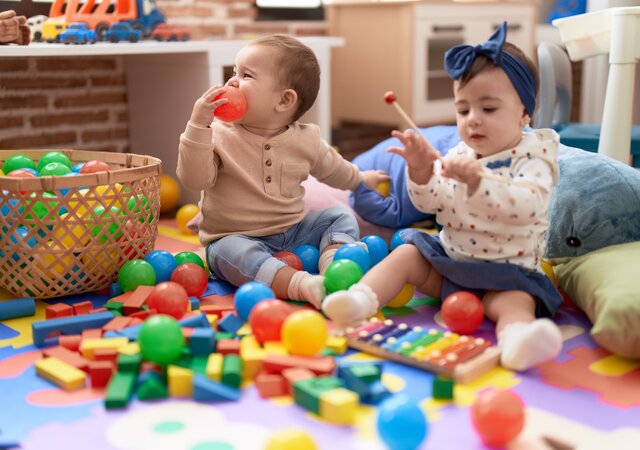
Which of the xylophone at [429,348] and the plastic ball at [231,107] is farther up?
the plastic ball at [231,107]

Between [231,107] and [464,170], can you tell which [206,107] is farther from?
[464,170]

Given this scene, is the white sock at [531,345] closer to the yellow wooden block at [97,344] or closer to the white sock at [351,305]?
the white sock at [351,305]

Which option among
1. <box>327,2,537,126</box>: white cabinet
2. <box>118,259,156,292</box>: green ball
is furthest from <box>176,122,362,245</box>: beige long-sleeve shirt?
<box>327,2,537,126</box>: white cabinet

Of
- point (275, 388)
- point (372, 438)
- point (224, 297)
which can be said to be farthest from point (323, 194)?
point (372, 438)

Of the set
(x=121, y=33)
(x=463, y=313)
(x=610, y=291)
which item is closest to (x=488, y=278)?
(x=463, y=313)

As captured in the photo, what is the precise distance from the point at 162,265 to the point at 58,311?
0.80 ft

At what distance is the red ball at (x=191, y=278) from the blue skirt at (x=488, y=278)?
1.39ft

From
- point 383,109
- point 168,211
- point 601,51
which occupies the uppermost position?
point 601,51

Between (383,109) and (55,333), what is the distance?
84.3 inches

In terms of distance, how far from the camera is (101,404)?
104 centimetres

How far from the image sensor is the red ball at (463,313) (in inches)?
48.6

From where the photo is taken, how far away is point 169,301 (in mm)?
1291

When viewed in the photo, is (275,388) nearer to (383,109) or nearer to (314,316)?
(314,316)

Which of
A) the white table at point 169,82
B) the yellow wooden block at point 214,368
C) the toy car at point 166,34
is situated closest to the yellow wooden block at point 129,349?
the yellow wooden block at point 214,368
